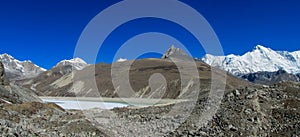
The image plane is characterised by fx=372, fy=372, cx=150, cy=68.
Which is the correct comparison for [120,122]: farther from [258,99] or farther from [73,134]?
[258,99]

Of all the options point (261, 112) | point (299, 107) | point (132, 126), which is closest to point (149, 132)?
point (132, 126)

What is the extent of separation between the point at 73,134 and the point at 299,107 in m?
21.4

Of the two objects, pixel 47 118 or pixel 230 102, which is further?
pixel 47 118

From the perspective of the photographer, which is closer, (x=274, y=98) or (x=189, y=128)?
(x=189, y=128)

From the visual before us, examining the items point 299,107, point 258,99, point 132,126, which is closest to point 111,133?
point 132,126

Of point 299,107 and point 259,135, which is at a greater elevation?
point 299,107

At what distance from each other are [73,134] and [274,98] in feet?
66.0

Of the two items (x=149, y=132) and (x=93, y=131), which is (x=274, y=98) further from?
(x=93, y=131)

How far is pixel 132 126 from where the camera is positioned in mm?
41875

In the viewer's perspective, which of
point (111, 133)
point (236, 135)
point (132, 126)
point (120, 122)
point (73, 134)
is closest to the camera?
point (236, 135)

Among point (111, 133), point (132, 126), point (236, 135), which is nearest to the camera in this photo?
point (236, 135)

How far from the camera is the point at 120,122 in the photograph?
45.2 meters

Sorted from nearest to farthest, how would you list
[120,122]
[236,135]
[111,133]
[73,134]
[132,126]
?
1. [236,135]
2. [73,134]
3. [111,133]
4. [132,126]
5. [120,122]

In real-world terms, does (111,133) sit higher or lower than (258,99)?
lower
